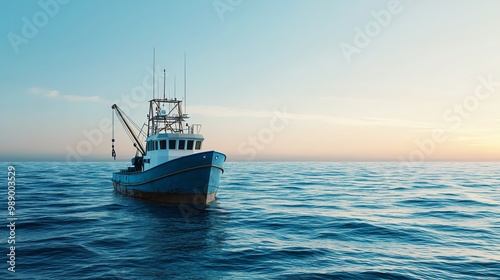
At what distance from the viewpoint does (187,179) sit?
87.0 ft

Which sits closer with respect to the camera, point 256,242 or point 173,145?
point 256,242

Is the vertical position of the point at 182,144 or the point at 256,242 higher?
the point at 182,144

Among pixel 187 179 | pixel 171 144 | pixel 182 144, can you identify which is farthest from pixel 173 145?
pixel 187 179

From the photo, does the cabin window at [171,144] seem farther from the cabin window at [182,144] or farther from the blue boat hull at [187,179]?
the blue boat hull at [187,179]

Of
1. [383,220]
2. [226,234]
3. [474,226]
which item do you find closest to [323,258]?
[226,234]

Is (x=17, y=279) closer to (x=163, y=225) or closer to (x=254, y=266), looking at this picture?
(x=254, y=266)

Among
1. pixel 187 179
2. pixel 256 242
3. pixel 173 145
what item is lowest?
pixel 256 242

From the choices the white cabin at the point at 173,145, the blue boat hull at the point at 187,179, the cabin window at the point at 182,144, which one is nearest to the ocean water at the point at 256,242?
the blue boat hull at the point at 187,179

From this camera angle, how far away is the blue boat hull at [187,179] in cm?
2609

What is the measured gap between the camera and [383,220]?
21.9 meters

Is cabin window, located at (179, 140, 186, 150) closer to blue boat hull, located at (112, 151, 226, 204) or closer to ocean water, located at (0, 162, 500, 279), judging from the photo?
blue boat hull, located at (112, 151, 226, 204)

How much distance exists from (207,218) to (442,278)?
14.5 metres

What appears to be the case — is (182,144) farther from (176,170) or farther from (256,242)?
(256,242)

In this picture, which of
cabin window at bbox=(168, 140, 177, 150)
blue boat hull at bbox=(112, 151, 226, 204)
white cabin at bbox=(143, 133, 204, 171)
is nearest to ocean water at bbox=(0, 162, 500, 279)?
blue boat hull at bbox=(112, 151, 226, 204)
